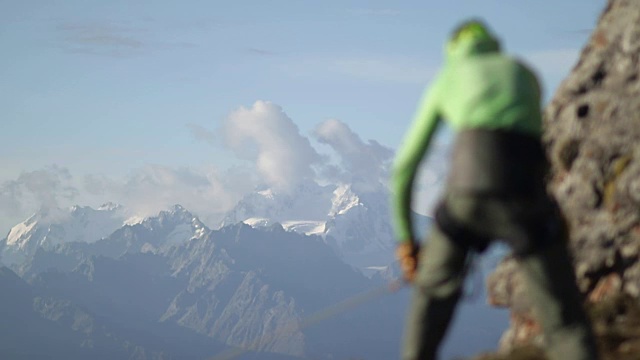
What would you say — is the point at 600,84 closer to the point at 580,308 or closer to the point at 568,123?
the point at 568,123

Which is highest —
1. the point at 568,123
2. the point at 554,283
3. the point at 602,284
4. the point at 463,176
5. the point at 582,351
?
the point at 463,176

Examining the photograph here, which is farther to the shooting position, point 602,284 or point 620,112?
point 620,112

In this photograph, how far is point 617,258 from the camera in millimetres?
15703

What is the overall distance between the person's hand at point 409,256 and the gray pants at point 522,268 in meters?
0.08

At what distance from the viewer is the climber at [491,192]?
7.27 meters

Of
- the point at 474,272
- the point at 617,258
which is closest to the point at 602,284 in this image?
the point at 617,258

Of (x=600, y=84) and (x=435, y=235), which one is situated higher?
(x=435, y=235)

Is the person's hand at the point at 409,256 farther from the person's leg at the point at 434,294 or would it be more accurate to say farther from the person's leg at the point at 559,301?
the person's leg at the point at 559,301

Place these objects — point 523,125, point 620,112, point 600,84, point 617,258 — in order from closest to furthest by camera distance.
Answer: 1. point 523,125
2. point 617,258
3. point 620,112
4. point 600,84

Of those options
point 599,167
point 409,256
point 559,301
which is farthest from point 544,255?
point 599,167

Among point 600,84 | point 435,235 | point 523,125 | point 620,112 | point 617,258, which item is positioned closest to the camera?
point 523,125

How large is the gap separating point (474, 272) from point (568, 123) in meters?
11.2

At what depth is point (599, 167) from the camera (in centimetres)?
1706

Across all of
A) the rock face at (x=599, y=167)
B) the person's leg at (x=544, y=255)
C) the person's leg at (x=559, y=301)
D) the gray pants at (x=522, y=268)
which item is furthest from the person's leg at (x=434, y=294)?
the rock face at (x=599, y=167)
